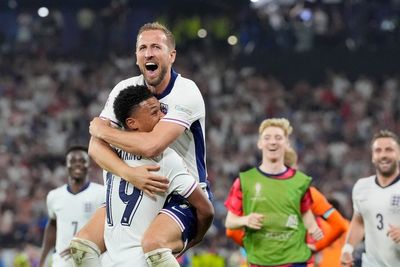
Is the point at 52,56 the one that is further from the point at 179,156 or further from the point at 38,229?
the point at 179,156

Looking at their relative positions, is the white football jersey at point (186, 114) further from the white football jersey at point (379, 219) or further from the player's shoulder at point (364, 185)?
the player's shoulder at point (364, 185)

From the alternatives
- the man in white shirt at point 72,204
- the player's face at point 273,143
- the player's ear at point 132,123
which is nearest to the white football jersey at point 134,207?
the player's ear at point 132,123

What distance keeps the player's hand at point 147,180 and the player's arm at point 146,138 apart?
85 mm

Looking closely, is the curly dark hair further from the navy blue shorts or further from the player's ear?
the navy blue shorts

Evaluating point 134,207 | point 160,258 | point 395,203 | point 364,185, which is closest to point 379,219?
point 395,203

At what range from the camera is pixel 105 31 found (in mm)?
24109

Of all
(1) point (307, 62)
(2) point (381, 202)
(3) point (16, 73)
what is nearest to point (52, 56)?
(3) point (16, 73)

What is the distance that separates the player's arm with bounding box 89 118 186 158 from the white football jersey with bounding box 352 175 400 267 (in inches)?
121

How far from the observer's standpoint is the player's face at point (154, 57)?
249 inches

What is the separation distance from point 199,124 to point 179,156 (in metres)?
0.29

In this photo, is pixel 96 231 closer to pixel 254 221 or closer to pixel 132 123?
pixel 132 123

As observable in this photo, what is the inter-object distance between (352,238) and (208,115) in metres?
13.1

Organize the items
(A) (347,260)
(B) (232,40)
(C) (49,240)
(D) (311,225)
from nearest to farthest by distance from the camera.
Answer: (A) (347,260), (D) (311,225), (C) (49,240), (B) (232,40)

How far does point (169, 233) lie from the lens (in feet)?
19.6
